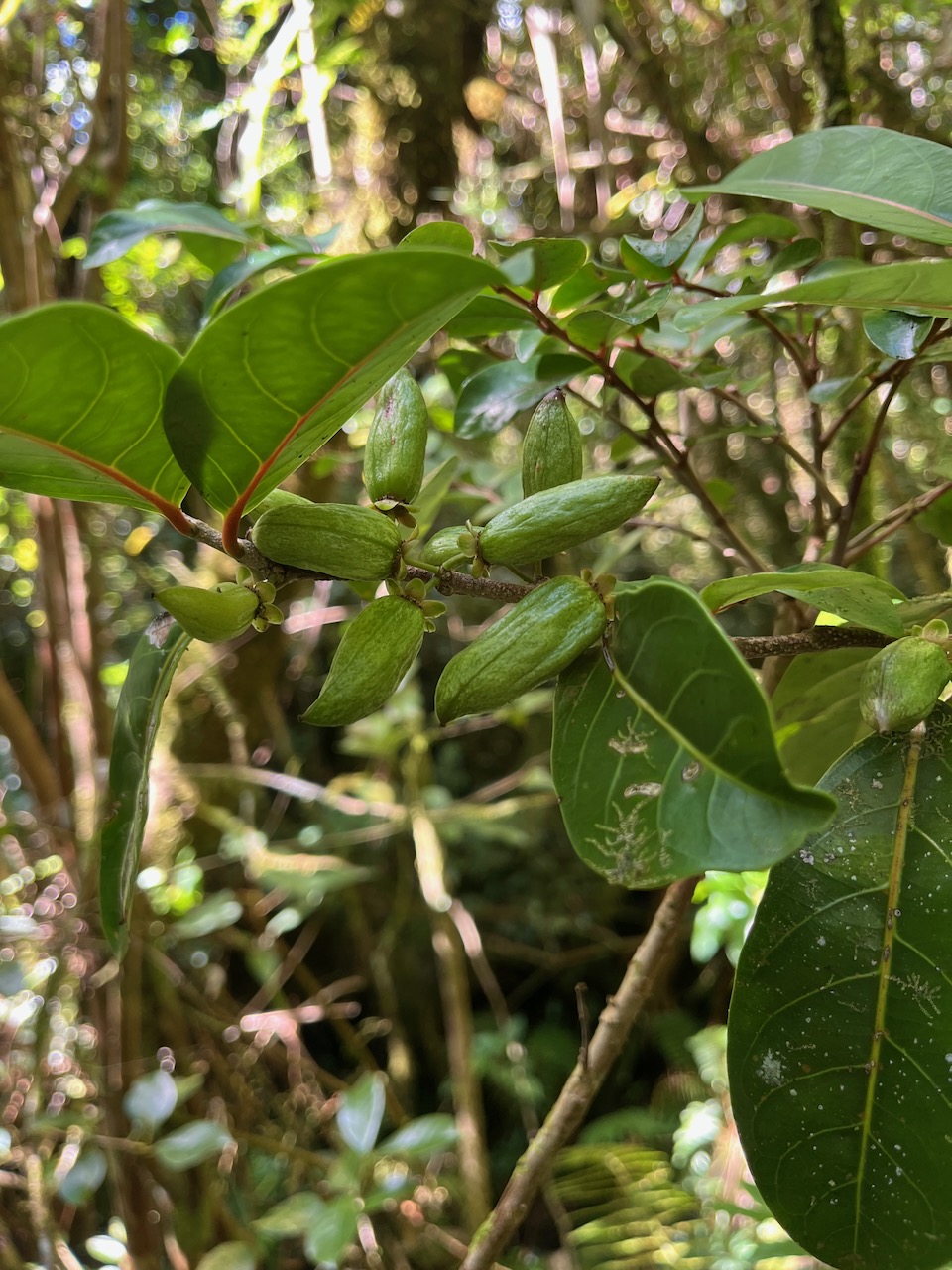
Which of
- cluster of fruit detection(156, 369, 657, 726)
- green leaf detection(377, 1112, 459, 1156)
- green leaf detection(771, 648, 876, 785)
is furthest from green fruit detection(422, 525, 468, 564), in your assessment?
green leaf detection(377, 1112, 459, 1156)

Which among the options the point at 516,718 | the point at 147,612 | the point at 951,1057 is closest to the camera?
the point at 951,1057

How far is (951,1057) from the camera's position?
34 centimetres

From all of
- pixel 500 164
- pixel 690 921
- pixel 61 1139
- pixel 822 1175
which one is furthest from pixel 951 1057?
pixel 500 164

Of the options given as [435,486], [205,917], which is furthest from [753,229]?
[205,917]

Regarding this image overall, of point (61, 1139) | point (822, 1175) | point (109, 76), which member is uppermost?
point (109, 76)

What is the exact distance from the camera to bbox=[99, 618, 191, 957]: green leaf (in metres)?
0.39

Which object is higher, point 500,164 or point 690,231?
point 500,164

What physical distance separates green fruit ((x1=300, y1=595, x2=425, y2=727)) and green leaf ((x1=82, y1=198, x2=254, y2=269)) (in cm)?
34

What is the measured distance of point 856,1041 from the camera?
0.35 meters

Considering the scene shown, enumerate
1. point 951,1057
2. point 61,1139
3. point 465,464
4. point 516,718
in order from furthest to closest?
point 516,718 → point 61,1139 → point 465,464 → point 951,1057

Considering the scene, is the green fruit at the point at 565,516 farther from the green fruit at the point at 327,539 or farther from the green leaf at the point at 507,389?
the green leaf at the point at 507,389

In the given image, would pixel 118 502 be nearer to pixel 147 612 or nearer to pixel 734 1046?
pixel 734 1046

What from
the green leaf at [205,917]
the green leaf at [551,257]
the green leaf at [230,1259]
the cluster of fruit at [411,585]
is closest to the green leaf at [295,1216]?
the green leaf at [230,1259]

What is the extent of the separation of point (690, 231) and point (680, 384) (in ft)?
0.30
